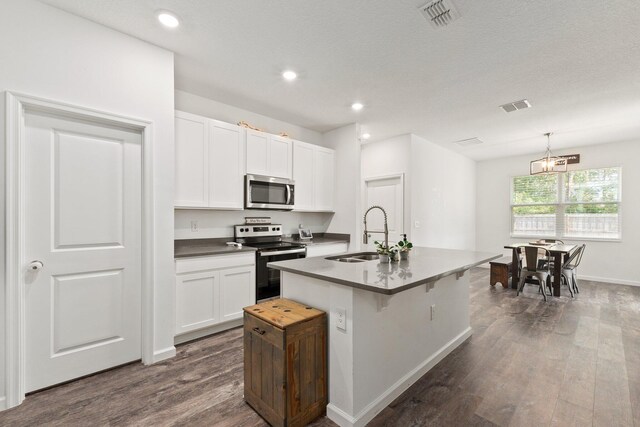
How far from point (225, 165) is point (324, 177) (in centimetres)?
175

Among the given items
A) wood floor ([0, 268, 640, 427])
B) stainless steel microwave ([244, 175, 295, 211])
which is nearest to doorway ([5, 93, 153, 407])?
wood floor ([0, 268, 640, 427])

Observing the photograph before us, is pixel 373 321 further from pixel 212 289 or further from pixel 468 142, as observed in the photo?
pixel 468 142

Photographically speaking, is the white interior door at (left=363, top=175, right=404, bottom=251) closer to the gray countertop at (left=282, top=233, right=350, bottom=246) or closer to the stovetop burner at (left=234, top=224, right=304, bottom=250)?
the gray countertop at (left=282, top=233, right=350, bottom=246)

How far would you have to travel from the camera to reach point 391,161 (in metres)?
5.52

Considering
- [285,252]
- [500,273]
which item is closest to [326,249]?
[285,252]

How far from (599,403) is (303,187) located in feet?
12.2

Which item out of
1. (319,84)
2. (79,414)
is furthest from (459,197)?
(79,414)

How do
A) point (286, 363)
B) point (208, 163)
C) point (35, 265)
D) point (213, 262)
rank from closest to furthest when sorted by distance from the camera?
point (286, 363) → point (35, 265) → point (213, 262) → point (208, 163)

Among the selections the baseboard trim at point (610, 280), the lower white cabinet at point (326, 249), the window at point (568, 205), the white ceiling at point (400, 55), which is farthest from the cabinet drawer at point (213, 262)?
the baseboard trim at point (610, 280)

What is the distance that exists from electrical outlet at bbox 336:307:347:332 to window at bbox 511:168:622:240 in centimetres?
680

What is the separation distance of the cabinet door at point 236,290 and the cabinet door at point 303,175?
4.53 ft

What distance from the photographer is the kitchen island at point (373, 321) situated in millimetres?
1735

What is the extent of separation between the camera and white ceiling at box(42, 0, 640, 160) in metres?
2.11

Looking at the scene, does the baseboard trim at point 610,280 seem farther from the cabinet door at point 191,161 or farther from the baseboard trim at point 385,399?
the cabinet door at point 191,161
